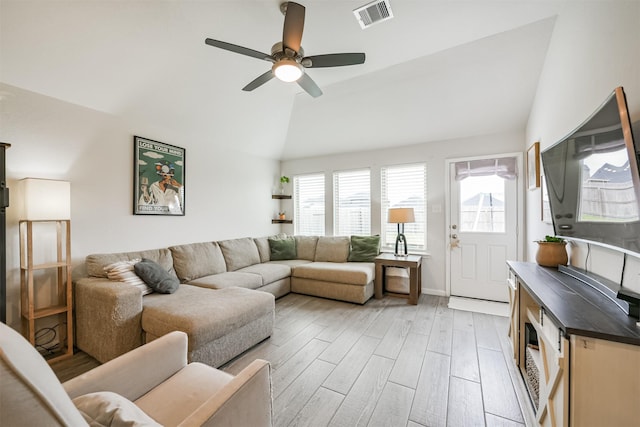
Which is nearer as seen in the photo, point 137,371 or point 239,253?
point 137,371

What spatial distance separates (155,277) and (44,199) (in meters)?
1.08

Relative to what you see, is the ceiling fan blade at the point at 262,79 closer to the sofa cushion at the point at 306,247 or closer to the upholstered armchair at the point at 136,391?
the upholstered armchair at the point at 136,391

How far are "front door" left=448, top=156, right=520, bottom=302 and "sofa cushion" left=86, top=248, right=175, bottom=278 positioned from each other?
3.92 meters

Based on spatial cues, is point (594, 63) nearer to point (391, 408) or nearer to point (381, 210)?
point (391, 408)

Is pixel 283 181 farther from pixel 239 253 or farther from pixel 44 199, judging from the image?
pixel 44 199

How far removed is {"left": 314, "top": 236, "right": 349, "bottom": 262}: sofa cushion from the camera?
4367 mm

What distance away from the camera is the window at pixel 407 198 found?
13.8 ft

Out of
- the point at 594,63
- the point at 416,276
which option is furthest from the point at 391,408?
the point at 594,63

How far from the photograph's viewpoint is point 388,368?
2113 mm

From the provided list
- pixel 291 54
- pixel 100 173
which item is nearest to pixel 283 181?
pixel 100 173

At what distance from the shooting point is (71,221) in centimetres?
255

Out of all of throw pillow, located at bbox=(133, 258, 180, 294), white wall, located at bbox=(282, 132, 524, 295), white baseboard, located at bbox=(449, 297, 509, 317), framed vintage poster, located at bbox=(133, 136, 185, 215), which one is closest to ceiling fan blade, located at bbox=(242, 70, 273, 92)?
framed vintage poster, located at bbox=(133, 136, 185, 215)

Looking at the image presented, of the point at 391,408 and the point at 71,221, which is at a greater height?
the point at 71,221

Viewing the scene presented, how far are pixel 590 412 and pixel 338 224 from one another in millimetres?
4055
